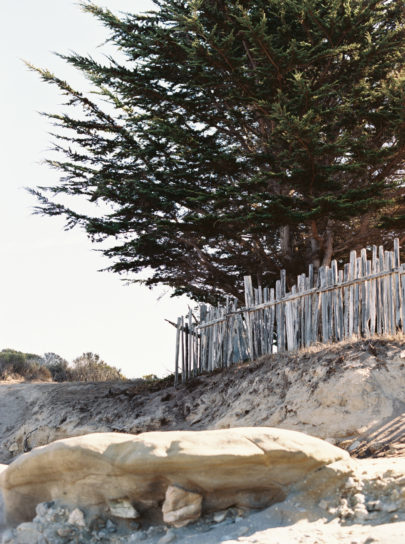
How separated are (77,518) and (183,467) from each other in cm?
108

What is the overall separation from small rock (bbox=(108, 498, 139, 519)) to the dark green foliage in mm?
9066

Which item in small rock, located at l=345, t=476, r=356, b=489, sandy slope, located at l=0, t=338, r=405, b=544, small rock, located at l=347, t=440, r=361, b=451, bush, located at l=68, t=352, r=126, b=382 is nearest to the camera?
sandy slope, located at l=0, t=338, r=405, b=544

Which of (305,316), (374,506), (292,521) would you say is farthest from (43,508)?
(305,316)

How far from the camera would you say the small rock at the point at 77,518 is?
5.46 metres

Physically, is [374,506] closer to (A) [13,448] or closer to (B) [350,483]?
(B) [350,483]

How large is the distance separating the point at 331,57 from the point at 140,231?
6.71 meters

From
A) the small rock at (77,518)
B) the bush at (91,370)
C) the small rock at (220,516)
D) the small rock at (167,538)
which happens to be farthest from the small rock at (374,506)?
the bush at (91,370)

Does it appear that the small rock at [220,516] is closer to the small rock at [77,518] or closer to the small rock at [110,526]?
the small rock at [110,526]

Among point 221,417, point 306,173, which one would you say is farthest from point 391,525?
point 306,173

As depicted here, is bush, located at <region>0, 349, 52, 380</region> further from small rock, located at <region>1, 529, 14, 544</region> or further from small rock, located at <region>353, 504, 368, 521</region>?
small rock, located at <region>353, 504, 368, 521</region>

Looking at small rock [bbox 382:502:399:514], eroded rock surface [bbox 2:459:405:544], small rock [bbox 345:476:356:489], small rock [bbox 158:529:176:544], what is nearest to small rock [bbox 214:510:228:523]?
eroded rock surface [bbox 2:459:405:544]

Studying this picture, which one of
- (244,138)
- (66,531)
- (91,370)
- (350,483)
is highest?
(244,138)

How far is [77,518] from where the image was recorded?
5477mm

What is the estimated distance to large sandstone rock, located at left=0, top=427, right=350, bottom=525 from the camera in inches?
207
